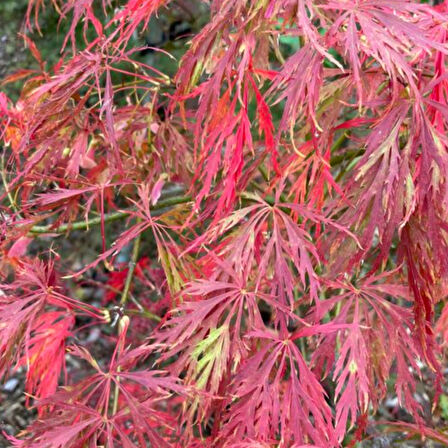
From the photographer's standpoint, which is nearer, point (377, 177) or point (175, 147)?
point (377, 177)

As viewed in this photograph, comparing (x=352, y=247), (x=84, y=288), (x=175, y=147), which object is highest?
(x=352, y=247)

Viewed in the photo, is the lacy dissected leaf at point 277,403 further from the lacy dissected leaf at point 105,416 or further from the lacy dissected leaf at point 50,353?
the lacy dissected leaf at point 50,353

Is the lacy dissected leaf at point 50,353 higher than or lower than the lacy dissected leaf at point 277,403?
lower

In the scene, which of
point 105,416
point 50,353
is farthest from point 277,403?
point 50,353

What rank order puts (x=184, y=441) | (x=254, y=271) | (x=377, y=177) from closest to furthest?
(x=377, y=177), (x=184, y=441), (x=254, y=271)

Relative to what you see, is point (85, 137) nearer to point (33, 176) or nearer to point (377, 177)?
point (33, 176)

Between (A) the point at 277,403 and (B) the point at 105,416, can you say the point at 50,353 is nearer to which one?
(B) the point at 105,416

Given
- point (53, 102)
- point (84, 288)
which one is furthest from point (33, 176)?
point (84, 288)

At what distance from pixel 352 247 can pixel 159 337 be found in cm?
26

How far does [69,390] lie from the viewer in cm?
88

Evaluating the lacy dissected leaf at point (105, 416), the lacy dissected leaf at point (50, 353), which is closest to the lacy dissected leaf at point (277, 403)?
the lacy dissected leaf at point (105, 416)

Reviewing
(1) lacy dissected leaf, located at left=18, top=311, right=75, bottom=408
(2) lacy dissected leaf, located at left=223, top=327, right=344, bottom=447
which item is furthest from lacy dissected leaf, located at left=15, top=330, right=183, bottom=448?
(1) lacy dissected leaf, located at left=18, top=311, right=75, bottom=408

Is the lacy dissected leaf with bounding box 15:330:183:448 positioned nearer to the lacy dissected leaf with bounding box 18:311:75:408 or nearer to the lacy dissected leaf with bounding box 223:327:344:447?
the lacy dissected leaf with bounding box 223:327:344:447

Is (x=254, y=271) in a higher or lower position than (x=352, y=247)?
lower
